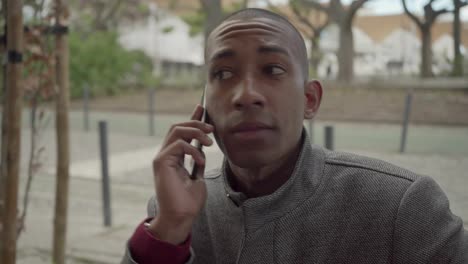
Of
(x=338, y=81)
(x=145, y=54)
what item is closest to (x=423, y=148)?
(x=338, y=81)

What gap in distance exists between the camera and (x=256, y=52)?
1.16 metres

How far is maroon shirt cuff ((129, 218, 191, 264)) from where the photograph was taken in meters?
1.05

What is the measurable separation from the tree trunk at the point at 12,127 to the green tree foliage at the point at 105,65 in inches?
424

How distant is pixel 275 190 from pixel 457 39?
5.87ft

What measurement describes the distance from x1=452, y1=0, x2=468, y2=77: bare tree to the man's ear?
1.36m

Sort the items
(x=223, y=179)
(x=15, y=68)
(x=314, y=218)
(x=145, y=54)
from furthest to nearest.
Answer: (x=145, y=54)
(x=15, y=68)
(x=223, y=179)
(x=314, y=218)

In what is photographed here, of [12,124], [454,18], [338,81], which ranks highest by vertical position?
[454,18]

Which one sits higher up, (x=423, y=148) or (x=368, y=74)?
(x=368, y=74)

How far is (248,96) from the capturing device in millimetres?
1120

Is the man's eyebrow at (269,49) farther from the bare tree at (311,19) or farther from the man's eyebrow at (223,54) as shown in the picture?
the bare tree at (311,19)

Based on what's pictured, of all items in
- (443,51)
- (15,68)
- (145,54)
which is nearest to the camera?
(15,68)

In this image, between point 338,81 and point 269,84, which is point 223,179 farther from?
point 338,81

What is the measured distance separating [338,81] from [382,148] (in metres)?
0.55

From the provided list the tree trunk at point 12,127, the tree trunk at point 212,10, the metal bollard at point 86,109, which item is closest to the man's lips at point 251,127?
the tree trunk at point 12,127
